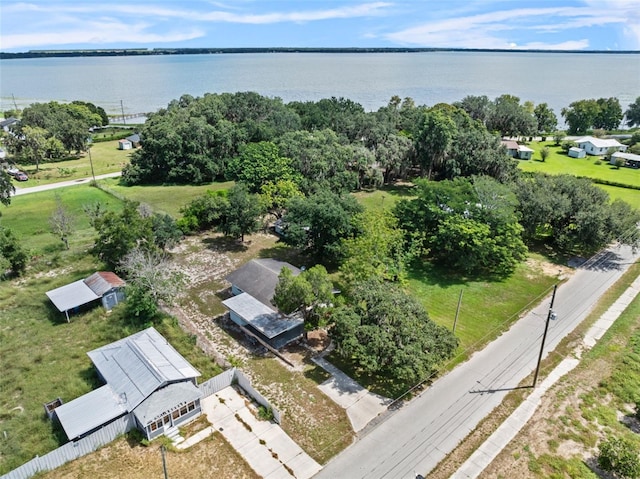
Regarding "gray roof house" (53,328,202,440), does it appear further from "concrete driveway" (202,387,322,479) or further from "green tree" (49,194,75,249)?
"green tree" (49,194,75,249)

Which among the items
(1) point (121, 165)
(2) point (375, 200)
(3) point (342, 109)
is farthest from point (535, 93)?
(1) point (121, 165)

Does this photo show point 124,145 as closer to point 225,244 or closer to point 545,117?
point 225,244

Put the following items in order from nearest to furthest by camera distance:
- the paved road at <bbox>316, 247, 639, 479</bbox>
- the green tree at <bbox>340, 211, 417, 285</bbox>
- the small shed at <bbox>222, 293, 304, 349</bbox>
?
the paved road at <bbox>316, 247, 639, 479</bbox> → the small shed at <bbox>222, 293, 304, 349</bbox> → the green tree at <bbox>340, 211, 417, 285</bbox>

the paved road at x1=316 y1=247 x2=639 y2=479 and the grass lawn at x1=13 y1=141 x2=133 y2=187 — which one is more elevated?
the grass lawn at x1=13 y1=141 x2=133 y2=187

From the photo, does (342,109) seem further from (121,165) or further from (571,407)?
(571,407)

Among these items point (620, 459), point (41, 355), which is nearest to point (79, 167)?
point (41, 355)

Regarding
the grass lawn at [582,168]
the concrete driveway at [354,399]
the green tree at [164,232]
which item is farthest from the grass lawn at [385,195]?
the concrete driveway at [354,399]

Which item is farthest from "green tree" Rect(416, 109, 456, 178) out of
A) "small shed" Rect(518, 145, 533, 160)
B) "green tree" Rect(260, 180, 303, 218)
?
"small shed" Rect(518, 145, 533, 160)
